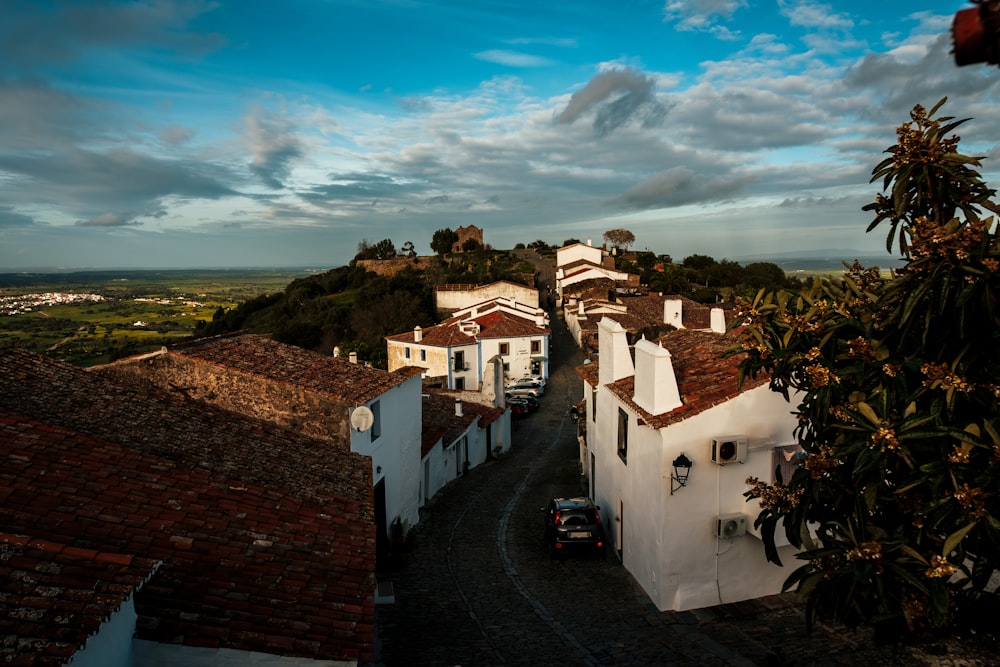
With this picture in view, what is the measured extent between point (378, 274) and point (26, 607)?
91.3m

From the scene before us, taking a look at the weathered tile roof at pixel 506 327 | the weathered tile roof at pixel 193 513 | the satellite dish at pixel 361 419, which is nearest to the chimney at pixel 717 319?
the satellite dish at pixel 361 419

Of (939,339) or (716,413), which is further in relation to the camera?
(716,413)

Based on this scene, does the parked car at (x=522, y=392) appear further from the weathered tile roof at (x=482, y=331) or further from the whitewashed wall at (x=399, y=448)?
the whitewashed wall at (x=399, y=448)

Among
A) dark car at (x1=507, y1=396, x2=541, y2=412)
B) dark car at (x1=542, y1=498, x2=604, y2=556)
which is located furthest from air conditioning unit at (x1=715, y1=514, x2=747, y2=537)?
dark car at (x1=507, y1=396, x2=541, y2=412)

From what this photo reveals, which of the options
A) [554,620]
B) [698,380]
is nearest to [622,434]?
[698,380]

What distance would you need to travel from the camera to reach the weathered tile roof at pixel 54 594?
416cm

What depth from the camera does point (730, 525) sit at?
12562 mm

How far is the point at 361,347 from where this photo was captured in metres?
52.6

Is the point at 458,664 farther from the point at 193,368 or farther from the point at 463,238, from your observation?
the point at 463,238

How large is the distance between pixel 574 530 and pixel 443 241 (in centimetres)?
8816

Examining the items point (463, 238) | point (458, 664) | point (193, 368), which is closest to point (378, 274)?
point (463, 238)

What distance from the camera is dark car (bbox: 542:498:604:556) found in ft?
51.5

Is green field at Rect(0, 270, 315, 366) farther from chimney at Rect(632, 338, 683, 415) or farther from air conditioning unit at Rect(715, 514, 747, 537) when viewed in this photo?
air conditioning unit at Rect(715, 514, 747, 537)

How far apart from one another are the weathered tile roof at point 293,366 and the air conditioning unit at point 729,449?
25.8 feet
